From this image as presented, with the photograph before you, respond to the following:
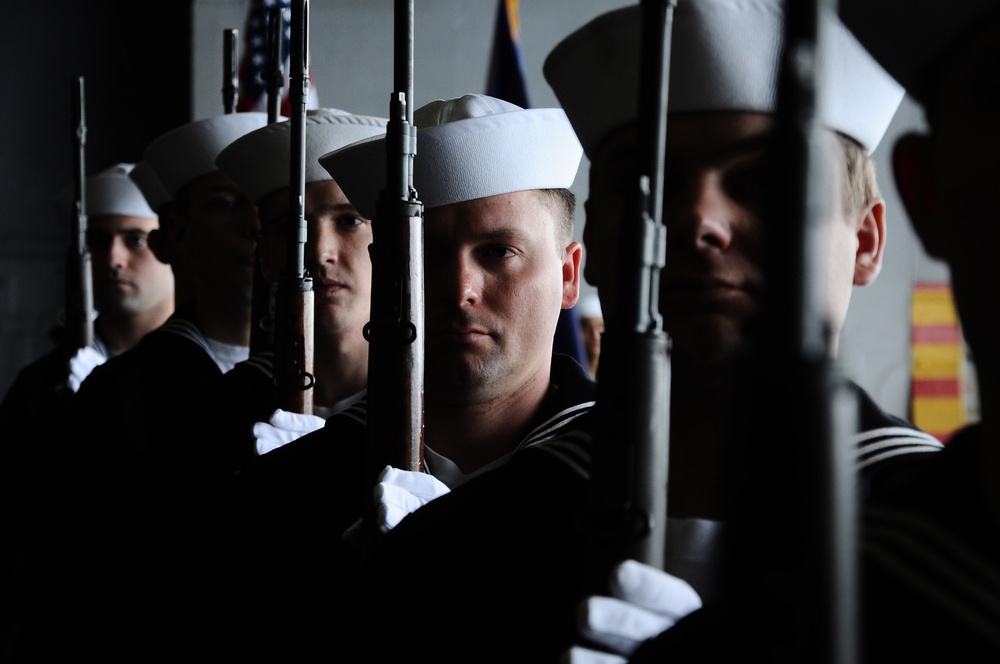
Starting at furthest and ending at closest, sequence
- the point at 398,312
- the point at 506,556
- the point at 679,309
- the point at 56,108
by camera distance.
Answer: the point at 56,108
the point at 398,312
the point at 506,556
the point at 679,309

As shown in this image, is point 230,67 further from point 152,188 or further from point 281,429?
point 281,429

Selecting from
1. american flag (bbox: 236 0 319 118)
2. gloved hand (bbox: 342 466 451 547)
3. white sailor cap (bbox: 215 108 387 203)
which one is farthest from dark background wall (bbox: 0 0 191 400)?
gloved hand (bbox: 342 466 451 547)

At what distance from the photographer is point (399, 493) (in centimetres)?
135

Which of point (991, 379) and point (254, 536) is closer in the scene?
point (991, 379)

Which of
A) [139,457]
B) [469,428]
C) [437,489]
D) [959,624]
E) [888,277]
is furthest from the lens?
[888,277]

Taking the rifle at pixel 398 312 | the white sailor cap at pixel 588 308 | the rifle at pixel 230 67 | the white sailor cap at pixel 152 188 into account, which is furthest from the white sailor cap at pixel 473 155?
the white sailor cap at pixel 588 308

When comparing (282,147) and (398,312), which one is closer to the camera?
(398,312)

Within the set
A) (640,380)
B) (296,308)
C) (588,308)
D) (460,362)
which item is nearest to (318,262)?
(296,308)

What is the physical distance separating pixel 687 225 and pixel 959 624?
47 centimetres

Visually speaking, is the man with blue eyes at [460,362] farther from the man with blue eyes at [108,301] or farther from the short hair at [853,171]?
the man with blue eyes at [108,301]

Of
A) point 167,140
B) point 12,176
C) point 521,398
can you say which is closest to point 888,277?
point 167,140

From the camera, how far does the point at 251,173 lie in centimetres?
248

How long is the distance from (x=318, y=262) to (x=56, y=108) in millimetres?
4746

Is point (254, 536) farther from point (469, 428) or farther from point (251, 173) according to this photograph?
point (251, 173)
